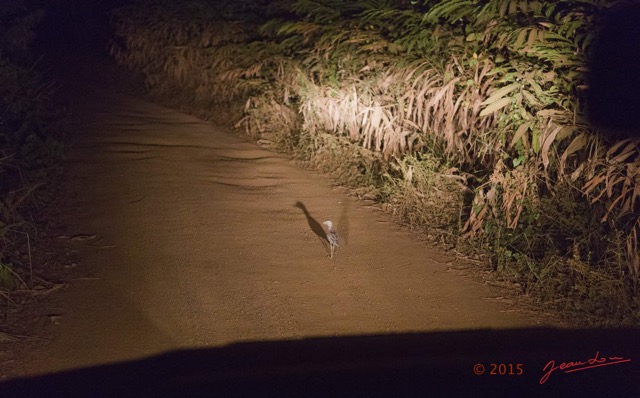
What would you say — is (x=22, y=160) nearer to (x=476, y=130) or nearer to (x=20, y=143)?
(x=20, y=143)

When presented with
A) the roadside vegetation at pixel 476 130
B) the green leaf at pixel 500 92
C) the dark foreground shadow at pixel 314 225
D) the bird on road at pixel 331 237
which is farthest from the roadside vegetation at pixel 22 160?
the green leaf at pixel 500 92

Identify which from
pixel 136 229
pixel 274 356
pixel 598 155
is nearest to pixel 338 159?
pixel 136 229

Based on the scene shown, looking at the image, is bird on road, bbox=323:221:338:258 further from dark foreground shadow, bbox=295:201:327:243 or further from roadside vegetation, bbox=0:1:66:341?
roadside vegetation, bbox=0:1:66:341

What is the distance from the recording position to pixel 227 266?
5.57m

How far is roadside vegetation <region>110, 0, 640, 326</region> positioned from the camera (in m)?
5.27

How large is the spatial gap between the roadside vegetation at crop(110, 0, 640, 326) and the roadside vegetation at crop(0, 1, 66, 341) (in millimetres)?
2995

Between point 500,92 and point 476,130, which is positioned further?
point 476,130

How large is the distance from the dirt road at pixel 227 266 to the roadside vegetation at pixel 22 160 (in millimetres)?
348

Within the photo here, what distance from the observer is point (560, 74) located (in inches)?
223

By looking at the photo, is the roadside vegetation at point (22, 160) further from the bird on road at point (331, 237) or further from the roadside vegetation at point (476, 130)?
the roadside vegetation at point (476, 130)

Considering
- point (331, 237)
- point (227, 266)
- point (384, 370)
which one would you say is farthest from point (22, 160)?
point (384, 370)

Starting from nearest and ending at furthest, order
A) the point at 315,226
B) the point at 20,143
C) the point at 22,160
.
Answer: the point at 315,226 → the point at 22,160 → the point at 20,143

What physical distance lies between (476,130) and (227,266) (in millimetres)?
3025

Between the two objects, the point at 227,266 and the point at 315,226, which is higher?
the point at 315,226
